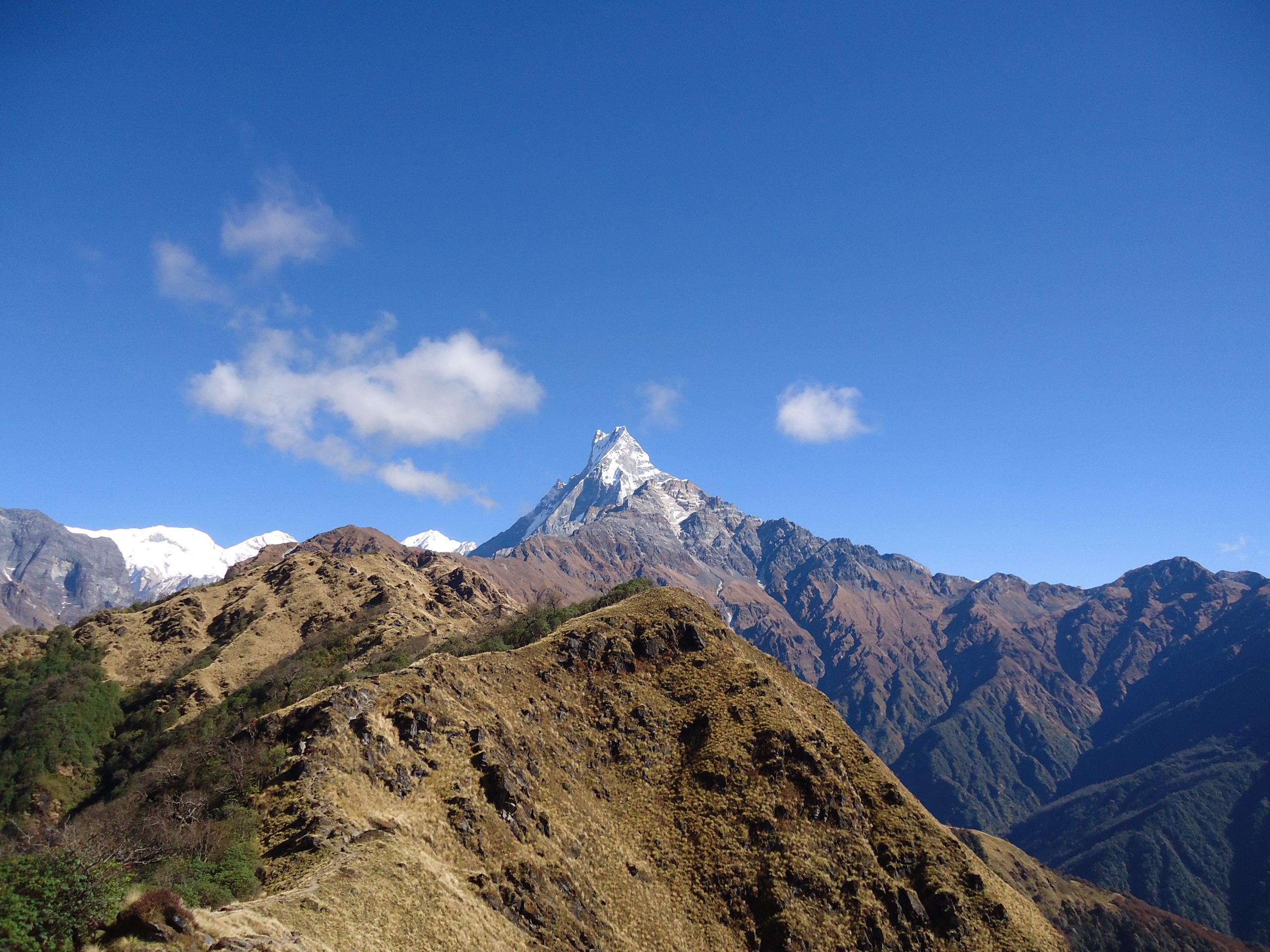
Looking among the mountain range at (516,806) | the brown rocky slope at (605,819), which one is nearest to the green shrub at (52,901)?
the mountain range at (516,806)

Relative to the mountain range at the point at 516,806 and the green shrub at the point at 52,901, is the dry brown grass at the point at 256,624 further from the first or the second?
the green shrub at the point at 52,901

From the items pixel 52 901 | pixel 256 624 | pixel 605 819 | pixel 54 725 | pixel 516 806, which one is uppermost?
pixel 256 624

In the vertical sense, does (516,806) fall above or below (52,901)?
below

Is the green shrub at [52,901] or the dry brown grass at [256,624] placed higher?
the dry brown grass at [256,624]

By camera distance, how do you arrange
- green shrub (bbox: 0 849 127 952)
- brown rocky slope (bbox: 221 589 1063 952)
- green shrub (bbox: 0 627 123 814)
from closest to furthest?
green shrub (bbox: 0 849 127 952), brown rocky slope (bbox: 221 589 1063 952), green shrub (bbox: 0 627 123 814)

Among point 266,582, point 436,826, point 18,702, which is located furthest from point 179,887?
point 266,582

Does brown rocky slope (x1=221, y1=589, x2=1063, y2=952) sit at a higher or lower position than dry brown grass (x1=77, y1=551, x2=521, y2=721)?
lower

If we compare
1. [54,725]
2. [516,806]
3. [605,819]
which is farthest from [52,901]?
[54,725]

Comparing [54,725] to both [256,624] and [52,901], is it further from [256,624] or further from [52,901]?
[52,901]

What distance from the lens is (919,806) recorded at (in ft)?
305

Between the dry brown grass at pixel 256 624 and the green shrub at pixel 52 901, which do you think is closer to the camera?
the green shrub at pixel 52 901

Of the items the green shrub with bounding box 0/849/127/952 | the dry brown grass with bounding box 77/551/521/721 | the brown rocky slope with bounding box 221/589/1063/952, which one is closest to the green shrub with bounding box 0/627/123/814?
the dry brown grass with bounding box 77/551/521/721

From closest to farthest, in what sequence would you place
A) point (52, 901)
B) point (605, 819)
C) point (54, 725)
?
point (52, 901), point (605, 819), point (54, 725)

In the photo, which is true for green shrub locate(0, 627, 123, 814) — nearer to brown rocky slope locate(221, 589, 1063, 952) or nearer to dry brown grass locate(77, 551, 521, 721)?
dry brown grass locate(77, 551, 521, 721)
